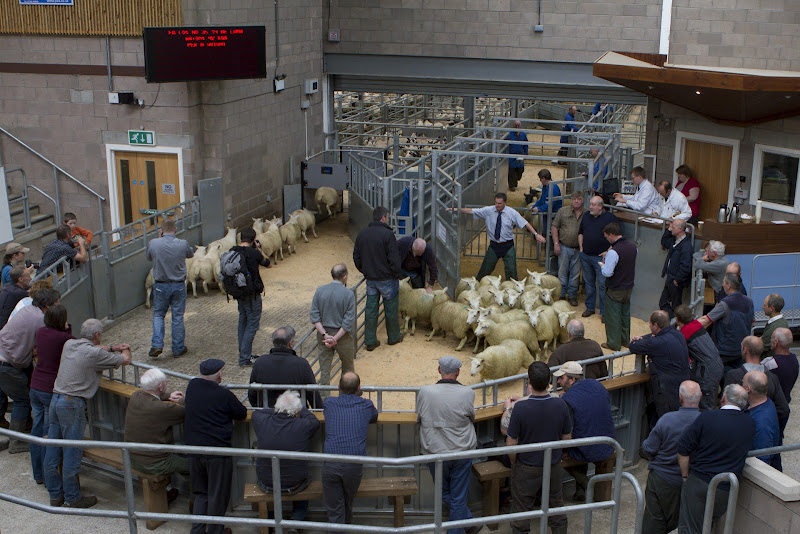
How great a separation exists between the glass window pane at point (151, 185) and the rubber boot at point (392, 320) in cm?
584

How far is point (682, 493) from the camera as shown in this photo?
796cm

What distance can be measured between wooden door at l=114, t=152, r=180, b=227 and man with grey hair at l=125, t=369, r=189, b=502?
27.9 ft

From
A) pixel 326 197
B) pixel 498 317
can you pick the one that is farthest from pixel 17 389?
pixel 326 197

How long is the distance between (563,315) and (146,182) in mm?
8407

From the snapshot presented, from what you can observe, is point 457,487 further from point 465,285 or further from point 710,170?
point 710,170

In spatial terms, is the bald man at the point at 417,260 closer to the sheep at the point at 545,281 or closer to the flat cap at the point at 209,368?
the sheep at the point at 545,281

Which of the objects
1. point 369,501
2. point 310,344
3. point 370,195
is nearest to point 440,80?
point 370,195

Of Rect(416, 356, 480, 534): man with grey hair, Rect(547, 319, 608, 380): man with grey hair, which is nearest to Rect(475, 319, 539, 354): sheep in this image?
Rect(547, 319, 608, 380): man with grey hair

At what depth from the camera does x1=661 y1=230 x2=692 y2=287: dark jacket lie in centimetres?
1251

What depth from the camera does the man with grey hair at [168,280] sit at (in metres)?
12.1

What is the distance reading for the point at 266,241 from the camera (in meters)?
16.5

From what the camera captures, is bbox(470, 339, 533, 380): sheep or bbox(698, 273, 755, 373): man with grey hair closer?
bbox(698, 273, 755, 373): man with grey hair

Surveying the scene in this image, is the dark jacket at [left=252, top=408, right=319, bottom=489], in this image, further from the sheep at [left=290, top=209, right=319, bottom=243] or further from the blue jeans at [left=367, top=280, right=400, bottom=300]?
the sheep at [left=290, top=209, right=319, bottom=243]

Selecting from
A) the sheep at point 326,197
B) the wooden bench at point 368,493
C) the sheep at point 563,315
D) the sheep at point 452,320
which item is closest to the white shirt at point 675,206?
the sheep at point 563,315
